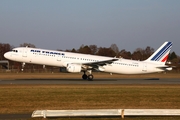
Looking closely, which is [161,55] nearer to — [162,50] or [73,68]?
[162,50]

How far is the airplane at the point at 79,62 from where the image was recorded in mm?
44031

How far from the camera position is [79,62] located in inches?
1810

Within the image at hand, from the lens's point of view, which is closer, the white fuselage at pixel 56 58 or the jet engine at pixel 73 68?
the white fuselage at pixel 56 58

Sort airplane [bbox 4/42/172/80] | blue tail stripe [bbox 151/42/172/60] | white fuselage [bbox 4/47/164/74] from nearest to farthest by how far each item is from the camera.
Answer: white fuselage [bbox 4/47/164/74], airplane [bbox 4/42/172/80], blue tail stripe [bbox 151/42/172/60]

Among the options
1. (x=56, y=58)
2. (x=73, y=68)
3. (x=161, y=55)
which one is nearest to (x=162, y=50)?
(x=161, y=55)

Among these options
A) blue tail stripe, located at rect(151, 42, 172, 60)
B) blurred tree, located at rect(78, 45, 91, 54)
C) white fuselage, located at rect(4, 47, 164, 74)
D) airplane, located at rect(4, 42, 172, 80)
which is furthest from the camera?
blurred tree, located at rect(78, 45, 91, 54)

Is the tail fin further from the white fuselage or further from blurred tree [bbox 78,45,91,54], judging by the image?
blurred tree [bbox 78,45,91,54]

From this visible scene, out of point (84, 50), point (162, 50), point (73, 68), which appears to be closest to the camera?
point (73, 68)

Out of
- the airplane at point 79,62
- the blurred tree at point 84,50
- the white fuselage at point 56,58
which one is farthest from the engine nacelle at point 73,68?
the blurred tree at point 84,50

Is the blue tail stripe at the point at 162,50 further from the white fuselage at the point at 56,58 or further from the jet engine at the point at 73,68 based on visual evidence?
the jet engine at the point at 73,68

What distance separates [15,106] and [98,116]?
19.8ft

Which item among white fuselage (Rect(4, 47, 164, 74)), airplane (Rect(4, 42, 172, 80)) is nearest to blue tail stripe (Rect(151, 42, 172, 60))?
airplane (Rect(4, 42, 172, 80))

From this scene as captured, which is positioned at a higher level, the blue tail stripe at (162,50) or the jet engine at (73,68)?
the blue tail stripe at (162,50)

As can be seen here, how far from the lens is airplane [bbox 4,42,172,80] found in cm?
4403
